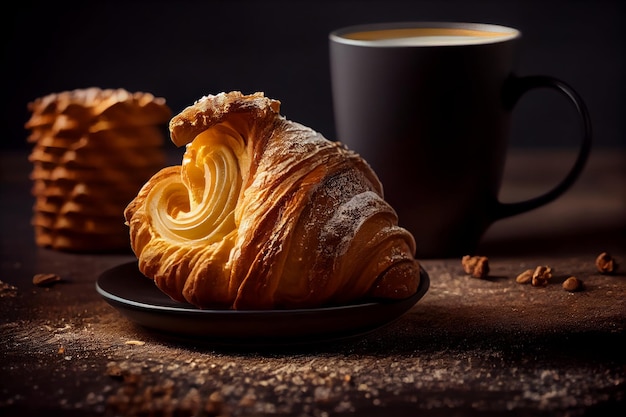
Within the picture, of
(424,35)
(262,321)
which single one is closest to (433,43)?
(424,35)

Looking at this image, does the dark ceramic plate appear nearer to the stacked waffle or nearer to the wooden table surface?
the wooden table surface

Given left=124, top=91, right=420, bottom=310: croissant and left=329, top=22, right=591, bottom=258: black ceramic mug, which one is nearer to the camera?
left=124, top=91, right=420, bottom=310: croissant

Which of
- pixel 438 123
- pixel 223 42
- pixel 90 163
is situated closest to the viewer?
pixel 438 123

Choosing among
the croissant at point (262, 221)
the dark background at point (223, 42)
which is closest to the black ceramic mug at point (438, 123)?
the croissant at point (262, 221)

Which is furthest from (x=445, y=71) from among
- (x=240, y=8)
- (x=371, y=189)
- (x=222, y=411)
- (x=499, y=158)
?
(x=240, y=8)

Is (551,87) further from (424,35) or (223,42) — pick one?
(223,42)

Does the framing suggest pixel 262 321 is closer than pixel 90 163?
Yes

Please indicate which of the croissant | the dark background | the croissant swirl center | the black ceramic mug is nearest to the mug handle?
the black ceramic mug
